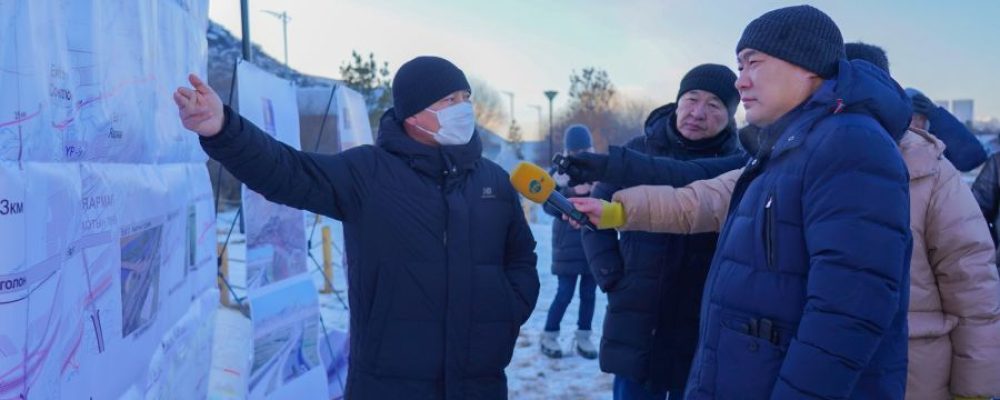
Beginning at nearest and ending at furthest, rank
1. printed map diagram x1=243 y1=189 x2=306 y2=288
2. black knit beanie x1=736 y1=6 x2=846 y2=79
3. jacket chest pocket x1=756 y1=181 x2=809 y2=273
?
A: jacket chest pocket x1=756 y1=181 x2=809 y2=273 < black knit beanie x1=736 y1=6 x2=846 y2=79 < printed map diagram x1=243 y1=189 x2=306 y2=288

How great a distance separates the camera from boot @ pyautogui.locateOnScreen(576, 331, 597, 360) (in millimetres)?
5371

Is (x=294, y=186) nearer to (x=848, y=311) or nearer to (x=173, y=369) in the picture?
(x=173, y=369)

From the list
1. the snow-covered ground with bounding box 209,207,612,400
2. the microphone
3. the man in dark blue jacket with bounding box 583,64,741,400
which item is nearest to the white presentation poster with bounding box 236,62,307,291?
the snow-covered ground with bounding box 209,207,612,400

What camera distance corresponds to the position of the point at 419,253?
2174 mm

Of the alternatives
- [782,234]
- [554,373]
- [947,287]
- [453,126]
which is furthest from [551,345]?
[782,234]

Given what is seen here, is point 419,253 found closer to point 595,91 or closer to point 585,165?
point 585,165

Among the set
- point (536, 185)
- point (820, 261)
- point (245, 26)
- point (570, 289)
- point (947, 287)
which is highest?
point (245, 26)

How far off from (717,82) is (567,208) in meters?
0.95

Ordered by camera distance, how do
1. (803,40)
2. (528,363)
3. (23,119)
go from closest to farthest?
(23,119)
(803,40)
(528,363)

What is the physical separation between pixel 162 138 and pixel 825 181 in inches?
77.3

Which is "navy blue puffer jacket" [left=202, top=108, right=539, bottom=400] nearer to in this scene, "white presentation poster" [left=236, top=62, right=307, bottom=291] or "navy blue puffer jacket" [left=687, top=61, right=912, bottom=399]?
"navy blue puffer jacket" [left=687, top=61, right=912, bottom=399]

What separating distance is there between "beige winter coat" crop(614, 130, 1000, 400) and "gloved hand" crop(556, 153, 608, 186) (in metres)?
0.97

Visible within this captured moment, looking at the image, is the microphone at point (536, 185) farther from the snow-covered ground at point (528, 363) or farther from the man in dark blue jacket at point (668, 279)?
the snow-covered ground at point (528, 363)

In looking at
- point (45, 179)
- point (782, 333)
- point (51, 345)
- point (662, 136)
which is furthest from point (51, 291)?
point (662, 136)
